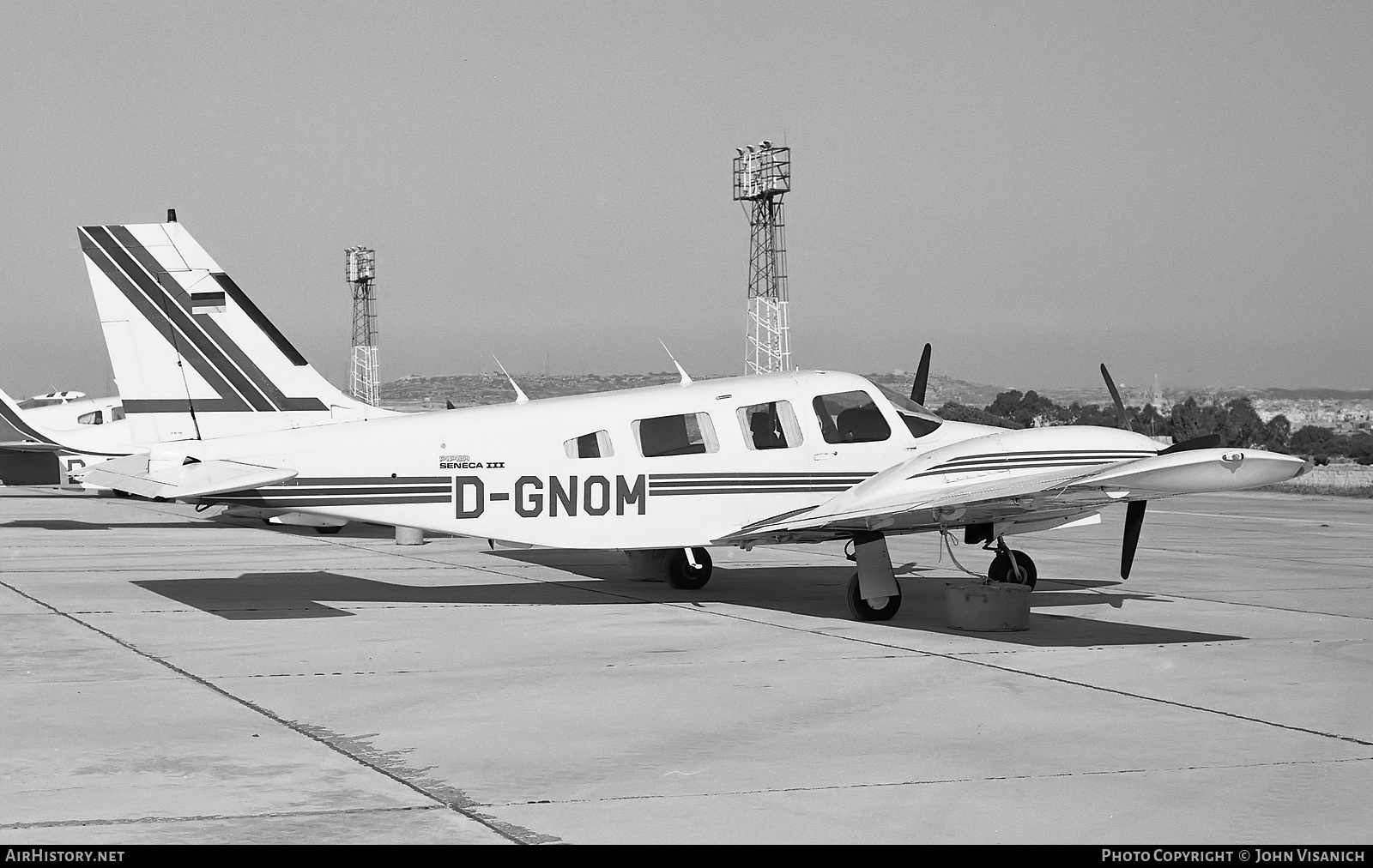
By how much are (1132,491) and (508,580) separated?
818 cm

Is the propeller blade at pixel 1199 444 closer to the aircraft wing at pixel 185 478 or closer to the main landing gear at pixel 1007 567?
the main landing gear at pixel 1007 567

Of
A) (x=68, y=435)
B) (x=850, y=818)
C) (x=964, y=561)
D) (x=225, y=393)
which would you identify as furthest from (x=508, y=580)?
(x=68, y=435)

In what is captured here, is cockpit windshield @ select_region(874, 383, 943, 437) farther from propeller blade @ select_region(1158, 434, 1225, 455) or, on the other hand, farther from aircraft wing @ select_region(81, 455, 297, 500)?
aircraft wing @ select_region(81, 455, 297, 500)

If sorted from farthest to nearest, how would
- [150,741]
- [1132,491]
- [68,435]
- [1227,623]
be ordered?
1. [68,435]
2. [1227,623]
3. [1132,491]
4. [150,741]

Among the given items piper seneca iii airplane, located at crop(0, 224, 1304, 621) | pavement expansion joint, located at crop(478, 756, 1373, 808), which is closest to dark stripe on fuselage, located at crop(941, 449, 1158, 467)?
piper seneca iii airplane, located at crop(0, 224, 1304, 621)

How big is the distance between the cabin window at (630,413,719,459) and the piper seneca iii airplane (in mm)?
18

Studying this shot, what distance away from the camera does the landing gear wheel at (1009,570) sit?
15258mm

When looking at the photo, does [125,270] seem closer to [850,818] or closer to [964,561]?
[850,818]

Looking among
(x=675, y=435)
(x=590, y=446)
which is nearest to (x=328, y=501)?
(x=590, y=446)

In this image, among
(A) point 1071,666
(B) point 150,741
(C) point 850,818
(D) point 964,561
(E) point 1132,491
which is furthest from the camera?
(D) point 964,561

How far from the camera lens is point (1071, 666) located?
10977 mm

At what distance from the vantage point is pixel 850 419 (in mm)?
14945

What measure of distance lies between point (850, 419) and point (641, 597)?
3.16 metres

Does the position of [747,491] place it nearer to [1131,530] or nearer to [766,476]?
[766,476]
